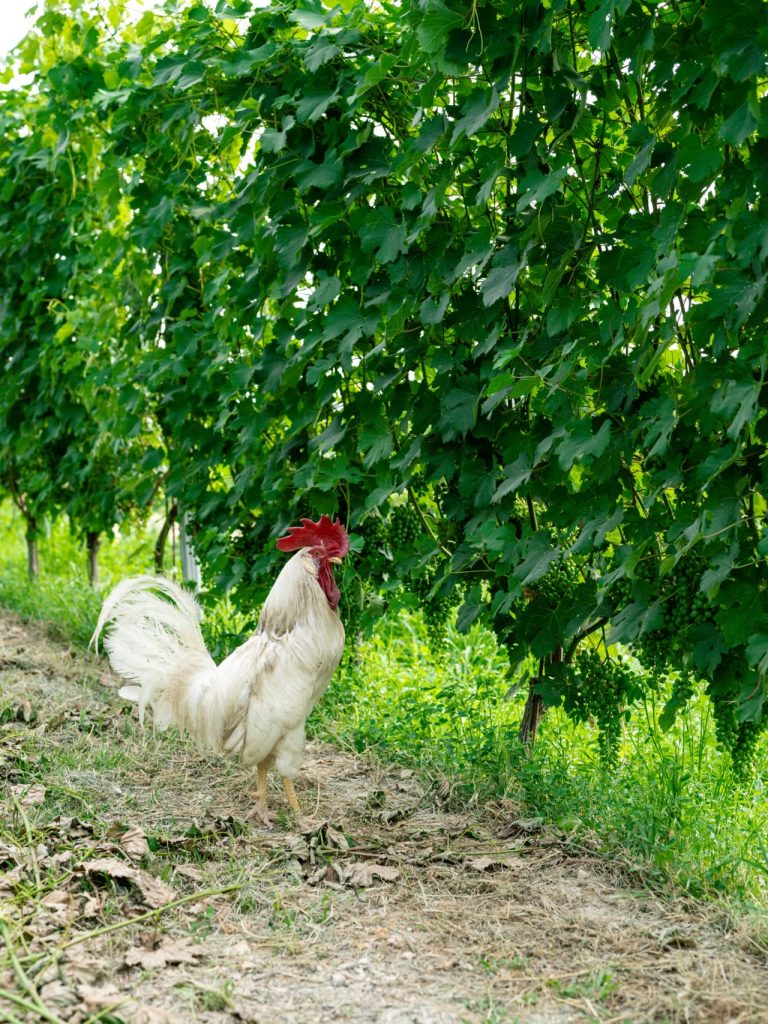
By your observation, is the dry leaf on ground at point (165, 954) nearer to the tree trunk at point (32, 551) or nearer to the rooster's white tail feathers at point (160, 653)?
the rooster's white tail feathers at point (160, 653)

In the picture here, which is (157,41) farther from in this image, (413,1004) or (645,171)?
(413,1004)

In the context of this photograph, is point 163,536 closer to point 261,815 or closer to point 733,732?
point 261,815

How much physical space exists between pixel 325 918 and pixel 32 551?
662cm

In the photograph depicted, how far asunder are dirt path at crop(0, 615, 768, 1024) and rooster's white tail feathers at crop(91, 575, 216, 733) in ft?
1.20

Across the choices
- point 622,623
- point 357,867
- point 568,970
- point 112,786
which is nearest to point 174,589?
point 112,786

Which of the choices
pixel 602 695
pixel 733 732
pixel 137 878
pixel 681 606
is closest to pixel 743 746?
pixel 733 732

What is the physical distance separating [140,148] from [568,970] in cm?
412

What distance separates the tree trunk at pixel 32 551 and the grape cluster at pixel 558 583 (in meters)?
6.06

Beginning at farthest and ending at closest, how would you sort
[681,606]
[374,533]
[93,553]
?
[93,553] → [374,533] → [681,606]

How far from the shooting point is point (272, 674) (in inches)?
150

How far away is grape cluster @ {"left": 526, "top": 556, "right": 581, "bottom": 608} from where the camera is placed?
374 centimetres

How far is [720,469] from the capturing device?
283 centimetres

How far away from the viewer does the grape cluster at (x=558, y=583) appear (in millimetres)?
3742

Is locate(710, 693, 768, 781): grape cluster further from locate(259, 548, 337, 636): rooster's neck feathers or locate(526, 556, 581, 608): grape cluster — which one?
locate(259, 548, 337, 636): rooster's neck feathers
